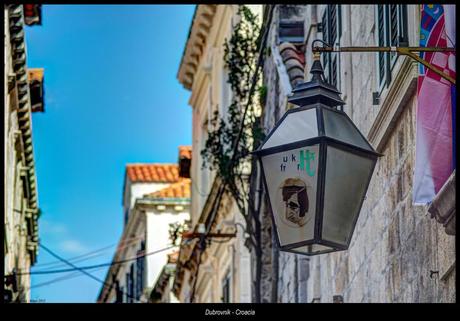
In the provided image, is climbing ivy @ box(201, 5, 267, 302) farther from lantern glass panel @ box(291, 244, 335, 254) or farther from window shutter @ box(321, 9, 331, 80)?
lantern glass panel @ box(291, 244, 335, 254)

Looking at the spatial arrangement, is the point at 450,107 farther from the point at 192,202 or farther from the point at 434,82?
the point at 192,202

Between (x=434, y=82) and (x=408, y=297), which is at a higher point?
(x=434, y=82)

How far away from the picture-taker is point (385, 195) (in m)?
13.5

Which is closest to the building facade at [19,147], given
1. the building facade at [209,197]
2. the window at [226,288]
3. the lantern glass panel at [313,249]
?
the building facade at [209,197]

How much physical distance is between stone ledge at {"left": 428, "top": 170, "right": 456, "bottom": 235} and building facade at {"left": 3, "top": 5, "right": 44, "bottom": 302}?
12.4 metres

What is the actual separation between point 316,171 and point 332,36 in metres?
6.68

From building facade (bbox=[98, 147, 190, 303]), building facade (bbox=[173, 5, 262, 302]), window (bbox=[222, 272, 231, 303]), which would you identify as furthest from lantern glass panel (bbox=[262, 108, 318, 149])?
building facade (bbox=[98, 147, 190, 303])

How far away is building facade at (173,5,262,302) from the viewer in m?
27.2

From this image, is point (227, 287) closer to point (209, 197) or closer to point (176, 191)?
point (209, 197)

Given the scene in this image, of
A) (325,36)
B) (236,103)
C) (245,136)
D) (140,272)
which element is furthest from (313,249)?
(140,272)

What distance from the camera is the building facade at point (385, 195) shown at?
11.5 metres

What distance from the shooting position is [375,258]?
45.3ft

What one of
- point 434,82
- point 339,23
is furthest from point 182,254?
point 434,82
